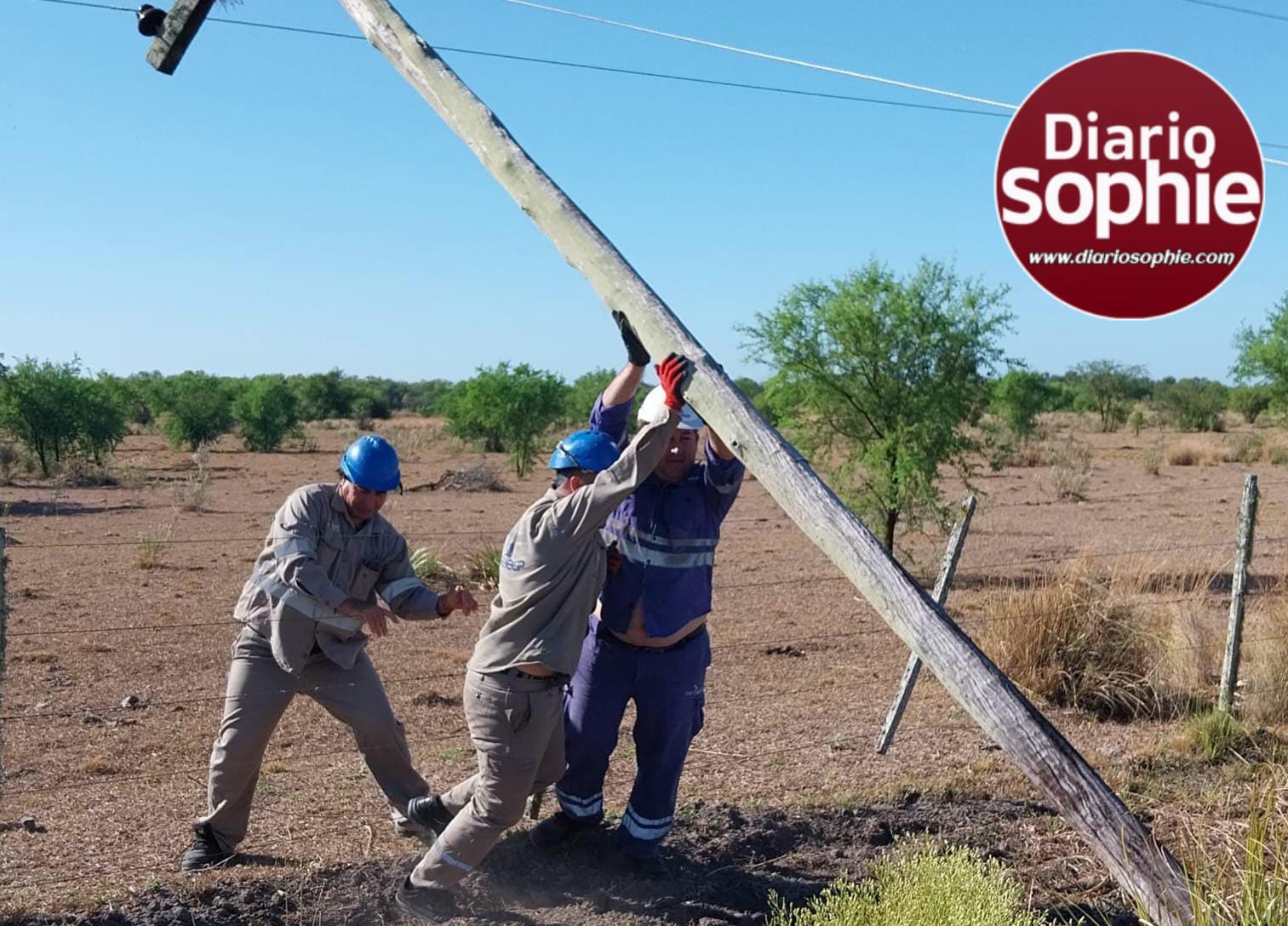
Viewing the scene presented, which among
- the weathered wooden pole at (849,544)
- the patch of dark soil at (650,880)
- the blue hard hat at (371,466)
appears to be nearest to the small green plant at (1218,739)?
the patch of dark soil at (650,880)

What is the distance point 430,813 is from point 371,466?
1.47 metres

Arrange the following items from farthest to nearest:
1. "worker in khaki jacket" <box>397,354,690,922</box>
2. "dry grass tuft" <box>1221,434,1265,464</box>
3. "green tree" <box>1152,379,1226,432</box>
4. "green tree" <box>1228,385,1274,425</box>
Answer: "green tree" <box>1228,385,1274,425</box>, "green tree" <box>1152,379,1226,432</box>, "dry grass tuft" <box>1221,434,1265,464</box>, "worker in khaki jacket" <box>397,354,690,922</box>

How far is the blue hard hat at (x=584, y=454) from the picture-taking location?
467 centimetres

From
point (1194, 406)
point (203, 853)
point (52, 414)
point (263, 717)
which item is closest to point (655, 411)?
point (263, 717)

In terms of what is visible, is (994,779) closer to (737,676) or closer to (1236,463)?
(737,676)

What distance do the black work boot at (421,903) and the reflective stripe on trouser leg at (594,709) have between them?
2.43ft

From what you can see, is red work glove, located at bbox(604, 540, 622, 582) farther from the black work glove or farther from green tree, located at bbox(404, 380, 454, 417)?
green tree, located at bbox(404, 380, 454, 417)

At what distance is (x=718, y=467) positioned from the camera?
495cm

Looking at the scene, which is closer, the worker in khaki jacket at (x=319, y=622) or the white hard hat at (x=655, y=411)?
the white hard hat at (x=655, y=411)

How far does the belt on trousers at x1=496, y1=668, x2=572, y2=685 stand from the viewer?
461 cm

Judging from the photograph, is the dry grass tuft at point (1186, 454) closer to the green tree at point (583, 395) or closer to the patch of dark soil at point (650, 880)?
the green tree at point (583, 395)

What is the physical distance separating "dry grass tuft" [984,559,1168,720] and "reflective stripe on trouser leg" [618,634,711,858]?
14.3 feet

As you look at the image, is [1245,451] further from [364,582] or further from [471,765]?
[364,582]

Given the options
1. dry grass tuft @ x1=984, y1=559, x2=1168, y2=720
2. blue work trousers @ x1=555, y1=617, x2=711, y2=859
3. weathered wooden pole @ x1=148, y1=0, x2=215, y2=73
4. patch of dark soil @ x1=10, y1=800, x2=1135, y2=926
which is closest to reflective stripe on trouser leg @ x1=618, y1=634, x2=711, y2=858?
blue work trousers @ x1=555, y1=617, x2=711, y2=859
